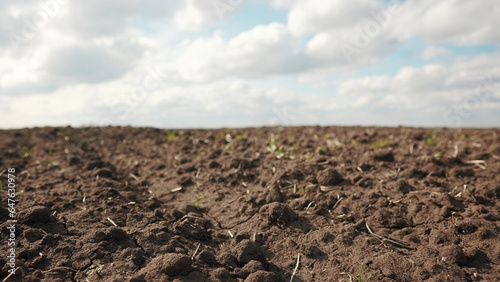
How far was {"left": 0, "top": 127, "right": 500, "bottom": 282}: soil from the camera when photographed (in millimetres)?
3006

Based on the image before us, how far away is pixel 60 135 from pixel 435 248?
8.25 meters

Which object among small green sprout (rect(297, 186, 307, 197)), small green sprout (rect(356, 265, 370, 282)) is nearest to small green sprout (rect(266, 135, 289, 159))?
small green sprout (rect(297, 186, 307, 197))

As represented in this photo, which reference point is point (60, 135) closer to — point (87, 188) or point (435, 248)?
point (87, 188)

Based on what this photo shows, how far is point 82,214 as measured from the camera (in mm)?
3730

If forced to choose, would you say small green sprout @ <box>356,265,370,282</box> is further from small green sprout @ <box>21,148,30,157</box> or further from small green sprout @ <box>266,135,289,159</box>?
small green sprout @ <box>21,148,30,157</box>

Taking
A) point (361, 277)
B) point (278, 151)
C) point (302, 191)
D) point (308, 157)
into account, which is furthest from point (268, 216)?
point (278, 151)

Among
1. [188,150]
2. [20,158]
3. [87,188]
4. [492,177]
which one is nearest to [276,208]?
[87,188]

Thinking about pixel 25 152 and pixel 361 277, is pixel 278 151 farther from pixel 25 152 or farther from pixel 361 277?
pixel 25 152

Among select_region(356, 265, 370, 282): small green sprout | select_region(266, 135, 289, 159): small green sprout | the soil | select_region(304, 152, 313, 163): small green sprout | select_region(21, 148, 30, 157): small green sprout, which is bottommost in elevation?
select_region(356, 265, 370, 282): small green sprout

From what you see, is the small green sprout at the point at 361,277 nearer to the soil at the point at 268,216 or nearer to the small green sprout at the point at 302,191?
the soil at the point at 268,216

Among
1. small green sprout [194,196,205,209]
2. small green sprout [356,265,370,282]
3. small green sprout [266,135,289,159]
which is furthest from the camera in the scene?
small green sprout [266,135,289,159]

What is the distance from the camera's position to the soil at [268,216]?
9.86 ft

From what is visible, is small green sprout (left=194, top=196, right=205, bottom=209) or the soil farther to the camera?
small green sprout (left=194, top=196, right=205, bottom=209)

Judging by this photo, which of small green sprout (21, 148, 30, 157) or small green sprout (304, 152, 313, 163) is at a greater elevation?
small green sprout (304, 152, 313, 163)
